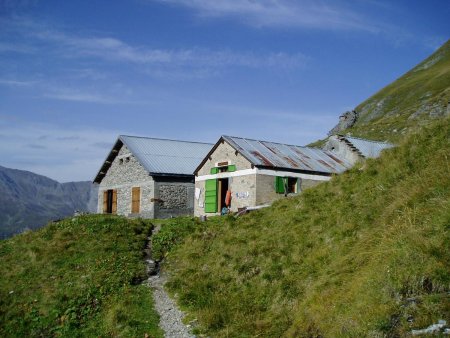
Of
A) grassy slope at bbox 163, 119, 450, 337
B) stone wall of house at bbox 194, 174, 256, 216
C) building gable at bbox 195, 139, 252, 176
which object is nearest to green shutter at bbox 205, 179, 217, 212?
stone wall of house at bbox 194, 174, 256, 216

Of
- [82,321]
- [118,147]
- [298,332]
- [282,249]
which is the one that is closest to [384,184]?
[282,249]

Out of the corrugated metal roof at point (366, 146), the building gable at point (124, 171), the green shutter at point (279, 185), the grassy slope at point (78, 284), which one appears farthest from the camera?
the corrugated metal roof at point (366, 146)

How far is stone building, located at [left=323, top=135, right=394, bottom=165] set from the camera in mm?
34938

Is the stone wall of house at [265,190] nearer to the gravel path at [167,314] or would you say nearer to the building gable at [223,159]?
the building gable at [223,159]

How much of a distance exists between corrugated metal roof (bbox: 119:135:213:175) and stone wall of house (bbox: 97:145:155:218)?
65 cm

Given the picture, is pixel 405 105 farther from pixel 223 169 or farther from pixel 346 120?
pixel 223 169

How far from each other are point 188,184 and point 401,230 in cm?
2506

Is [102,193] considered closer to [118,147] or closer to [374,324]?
[118,147]

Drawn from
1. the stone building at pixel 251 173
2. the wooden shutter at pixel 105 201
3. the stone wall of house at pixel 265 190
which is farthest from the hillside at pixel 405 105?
the wooden shutter at pixel 105 201

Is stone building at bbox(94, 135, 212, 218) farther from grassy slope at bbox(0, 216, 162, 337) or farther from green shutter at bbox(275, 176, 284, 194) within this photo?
grassy slope at bbox(0, 216, 162, 337)

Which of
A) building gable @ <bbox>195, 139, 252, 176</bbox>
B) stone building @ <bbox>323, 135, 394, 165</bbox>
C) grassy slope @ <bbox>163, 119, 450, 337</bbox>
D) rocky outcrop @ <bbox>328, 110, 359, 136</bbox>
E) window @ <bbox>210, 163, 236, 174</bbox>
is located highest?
rocky outcrop @ <bbox>328, 110, 359, 136</bbox>

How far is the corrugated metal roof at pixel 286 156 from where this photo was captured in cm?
2834

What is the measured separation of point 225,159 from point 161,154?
25.7 ft

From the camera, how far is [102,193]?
3872cm
